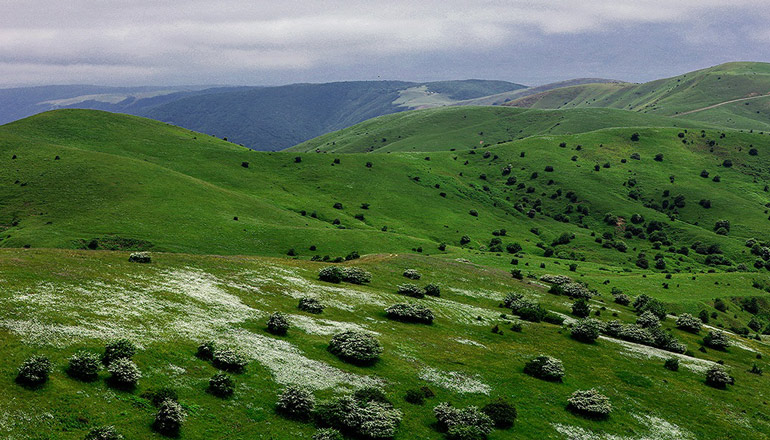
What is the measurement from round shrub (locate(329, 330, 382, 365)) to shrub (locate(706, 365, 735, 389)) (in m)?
41.5

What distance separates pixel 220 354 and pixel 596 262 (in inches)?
5603

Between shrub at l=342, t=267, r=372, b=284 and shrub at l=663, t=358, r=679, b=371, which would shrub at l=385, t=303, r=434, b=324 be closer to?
shrub at l=342, t=267, r=372, b=284

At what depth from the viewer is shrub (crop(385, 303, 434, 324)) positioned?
59.4m

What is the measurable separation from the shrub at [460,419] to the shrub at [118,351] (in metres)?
24.1

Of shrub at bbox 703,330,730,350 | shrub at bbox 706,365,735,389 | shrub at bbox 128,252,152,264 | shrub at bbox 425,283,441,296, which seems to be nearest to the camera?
shrub at bbox 706,365,735,389

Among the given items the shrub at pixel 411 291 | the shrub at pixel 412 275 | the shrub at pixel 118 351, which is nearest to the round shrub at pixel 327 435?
the shrub at pixel 118 351

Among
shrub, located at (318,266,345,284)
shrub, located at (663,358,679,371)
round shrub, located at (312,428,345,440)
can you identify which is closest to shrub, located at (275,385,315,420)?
round shrub, located at (312,428,345,440)

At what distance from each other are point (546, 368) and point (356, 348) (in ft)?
69.9

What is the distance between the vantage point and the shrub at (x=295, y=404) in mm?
34219

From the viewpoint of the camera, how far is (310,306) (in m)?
54.4

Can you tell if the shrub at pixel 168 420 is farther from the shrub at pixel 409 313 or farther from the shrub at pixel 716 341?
the shrub at pixel 716 341

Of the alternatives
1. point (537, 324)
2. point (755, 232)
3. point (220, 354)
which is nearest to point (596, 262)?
point (755, 232)

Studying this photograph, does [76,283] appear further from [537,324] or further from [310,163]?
[310,163]

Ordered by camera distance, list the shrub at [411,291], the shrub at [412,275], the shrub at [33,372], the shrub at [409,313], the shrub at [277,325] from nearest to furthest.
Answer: the shrub at [33,372] < the shrub at [277,325] < the shrub at [409,313] < the shrub at [411,291] < the shrub at [412,275]
